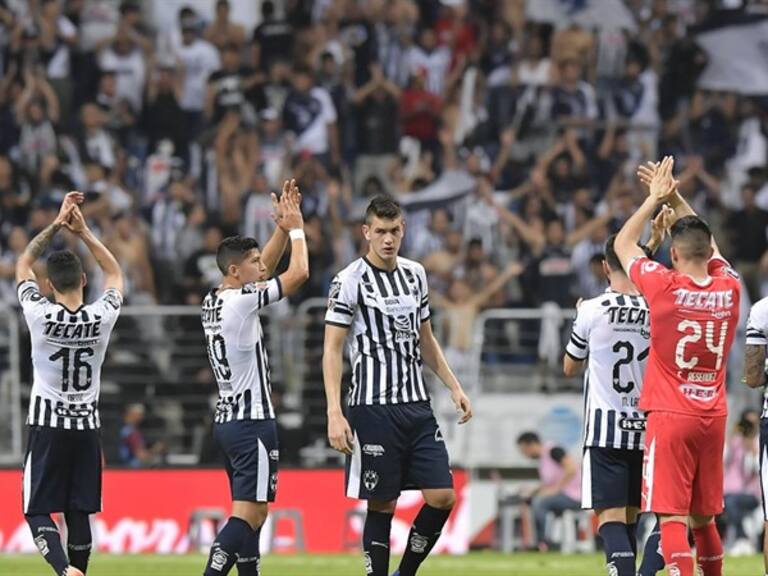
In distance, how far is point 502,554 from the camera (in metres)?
20.6

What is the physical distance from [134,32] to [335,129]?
3.21 metres

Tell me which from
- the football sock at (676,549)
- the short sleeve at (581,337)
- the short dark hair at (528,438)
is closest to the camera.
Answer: the football sock at (676,549)

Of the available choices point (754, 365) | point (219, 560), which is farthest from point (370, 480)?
point (754, 365)

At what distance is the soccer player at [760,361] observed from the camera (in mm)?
12672

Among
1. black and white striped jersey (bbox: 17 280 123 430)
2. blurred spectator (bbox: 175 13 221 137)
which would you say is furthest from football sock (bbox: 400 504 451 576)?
blurred spectator (bbox: 175 13 221 137)

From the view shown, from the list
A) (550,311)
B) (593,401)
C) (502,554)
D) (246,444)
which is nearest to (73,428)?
(246,444)

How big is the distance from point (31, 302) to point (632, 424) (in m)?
4.34

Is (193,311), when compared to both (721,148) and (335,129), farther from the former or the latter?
(721,148)

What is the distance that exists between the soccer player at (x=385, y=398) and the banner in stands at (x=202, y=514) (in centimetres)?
836

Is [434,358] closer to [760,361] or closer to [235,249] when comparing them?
[235,249]

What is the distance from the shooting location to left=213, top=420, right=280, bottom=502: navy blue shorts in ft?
42.1

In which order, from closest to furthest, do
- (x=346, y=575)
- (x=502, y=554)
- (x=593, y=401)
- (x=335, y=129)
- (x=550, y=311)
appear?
(x=593, y=401) → (x=346, y=575) → (x=502, y=554) → (x=550, y=311) → (x=335, y=129)

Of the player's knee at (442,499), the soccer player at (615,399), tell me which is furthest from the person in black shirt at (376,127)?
the player's knee at (442,499)

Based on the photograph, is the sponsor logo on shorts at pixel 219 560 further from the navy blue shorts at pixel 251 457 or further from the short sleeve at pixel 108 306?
the short sleeve at pixel 108 306
